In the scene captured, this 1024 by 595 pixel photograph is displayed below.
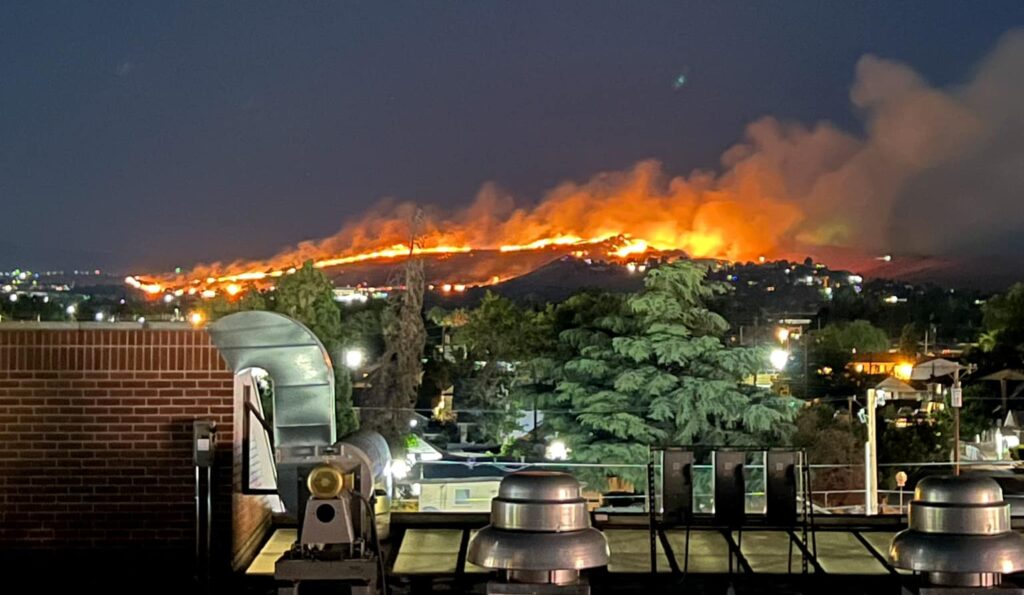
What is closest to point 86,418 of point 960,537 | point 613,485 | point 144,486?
point 144,486

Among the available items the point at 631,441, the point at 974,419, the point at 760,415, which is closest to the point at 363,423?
the point at 631,441

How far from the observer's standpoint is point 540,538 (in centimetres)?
492

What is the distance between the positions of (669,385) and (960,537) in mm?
23111

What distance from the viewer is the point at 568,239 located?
213 feet

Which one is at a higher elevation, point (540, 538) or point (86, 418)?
point (86, 418)

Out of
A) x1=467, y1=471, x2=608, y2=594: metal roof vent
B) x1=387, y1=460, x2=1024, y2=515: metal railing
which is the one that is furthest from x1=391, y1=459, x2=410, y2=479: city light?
x1=467, y1=471, x2=608, y2=594: metal roof vent

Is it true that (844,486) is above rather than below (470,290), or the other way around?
below

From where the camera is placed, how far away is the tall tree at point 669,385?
27656 millimetres

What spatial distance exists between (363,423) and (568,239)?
99.9ft

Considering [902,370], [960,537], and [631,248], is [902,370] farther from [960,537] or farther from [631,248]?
[960,537]

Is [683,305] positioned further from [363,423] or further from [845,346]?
[845,346]

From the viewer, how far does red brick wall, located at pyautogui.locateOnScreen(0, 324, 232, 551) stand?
8.17 meters

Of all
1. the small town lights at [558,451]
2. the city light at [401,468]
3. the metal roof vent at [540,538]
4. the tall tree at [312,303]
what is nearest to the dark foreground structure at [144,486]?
the metal roof vent at [540,538]

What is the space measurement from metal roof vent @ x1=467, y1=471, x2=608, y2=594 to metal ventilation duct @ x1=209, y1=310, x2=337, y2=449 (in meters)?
3.59
